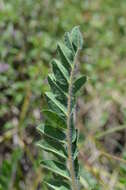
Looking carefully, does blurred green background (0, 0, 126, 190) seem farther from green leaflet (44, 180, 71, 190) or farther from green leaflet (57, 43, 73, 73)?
green leaflet (57, 43, 73, 73)

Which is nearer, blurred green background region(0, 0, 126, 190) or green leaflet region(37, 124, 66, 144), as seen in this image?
green leaflet region(37, 124, 66, 144)

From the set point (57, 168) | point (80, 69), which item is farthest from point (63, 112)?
point (80, 69)

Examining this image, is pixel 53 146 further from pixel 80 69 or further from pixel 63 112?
pixel 80 69

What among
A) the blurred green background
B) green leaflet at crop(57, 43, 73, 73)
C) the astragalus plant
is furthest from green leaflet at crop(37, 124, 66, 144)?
the blurred green background

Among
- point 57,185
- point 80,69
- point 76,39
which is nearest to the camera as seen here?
point 76,39

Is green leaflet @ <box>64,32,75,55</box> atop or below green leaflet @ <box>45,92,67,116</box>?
atop

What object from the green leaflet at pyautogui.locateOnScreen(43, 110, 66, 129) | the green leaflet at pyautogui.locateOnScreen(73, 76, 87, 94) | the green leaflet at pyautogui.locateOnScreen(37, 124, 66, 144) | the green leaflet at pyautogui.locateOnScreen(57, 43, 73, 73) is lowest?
the green leaflet at pyautogui.locateOnScreen(37, 124, 66, 144)

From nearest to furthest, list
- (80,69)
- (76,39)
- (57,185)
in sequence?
(76,39), (57,185), (80,69)

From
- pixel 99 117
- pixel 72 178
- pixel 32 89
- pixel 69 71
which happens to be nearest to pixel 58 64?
pixel 69 71
